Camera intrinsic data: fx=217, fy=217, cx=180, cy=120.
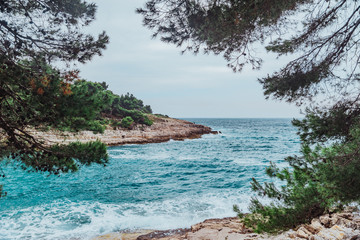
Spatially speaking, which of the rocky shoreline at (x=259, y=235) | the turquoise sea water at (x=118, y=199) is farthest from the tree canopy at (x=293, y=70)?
the turquoise sea water at (x=118, y=199)

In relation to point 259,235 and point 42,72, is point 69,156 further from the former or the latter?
point 259,235

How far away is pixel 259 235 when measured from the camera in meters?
6.05

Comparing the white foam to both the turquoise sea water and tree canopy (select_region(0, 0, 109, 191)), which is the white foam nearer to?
the turquoise sea water

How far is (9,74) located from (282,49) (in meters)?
5.17

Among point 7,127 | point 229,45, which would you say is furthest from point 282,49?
point 7,127

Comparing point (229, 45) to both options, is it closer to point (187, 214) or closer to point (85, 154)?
point (85, 154)

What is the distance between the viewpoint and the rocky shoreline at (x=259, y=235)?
16.1 feet

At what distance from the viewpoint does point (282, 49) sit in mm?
4691

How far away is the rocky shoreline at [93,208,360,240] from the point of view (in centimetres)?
492

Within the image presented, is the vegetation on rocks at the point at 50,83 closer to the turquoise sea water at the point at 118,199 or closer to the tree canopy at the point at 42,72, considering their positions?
the tree canopy at the point at 42,72

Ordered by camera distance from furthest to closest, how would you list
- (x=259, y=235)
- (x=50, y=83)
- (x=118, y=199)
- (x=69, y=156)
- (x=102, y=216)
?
(x=118, y=199) → (x=102, y=216) → (x=259, y=235) → (x=69, y=156) → (x=50, y=83)

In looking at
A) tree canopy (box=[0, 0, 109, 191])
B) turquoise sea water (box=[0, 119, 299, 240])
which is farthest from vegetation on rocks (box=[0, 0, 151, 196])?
turquoise sea water (box=[0, 119, 299, 240])

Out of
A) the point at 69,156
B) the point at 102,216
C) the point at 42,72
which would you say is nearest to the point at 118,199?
the point at 102,216

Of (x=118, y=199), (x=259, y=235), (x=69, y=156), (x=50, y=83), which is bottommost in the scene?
(x=118, y=199)
